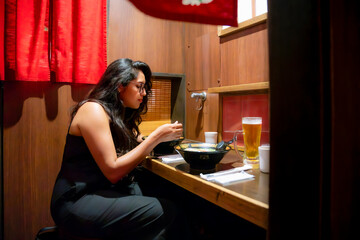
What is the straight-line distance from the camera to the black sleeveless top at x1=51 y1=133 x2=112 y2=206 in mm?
1414

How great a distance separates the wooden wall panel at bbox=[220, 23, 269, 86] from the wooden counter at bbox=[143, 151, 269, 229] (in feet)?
2.82

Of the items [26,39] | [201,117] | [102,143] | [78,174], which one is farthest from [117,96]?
[201,117]

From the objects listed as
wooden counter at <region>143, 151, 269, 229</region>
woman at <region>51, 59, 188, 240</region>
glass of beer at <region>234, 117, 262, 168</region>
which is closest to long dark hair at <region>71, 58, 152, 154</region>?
woman at <region>51, 59, 188, 240</region>

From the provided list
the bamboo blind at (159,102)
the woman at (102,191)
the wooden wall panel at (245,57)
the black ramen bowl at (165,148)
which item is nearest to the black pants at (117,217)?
the woman at (102,191)

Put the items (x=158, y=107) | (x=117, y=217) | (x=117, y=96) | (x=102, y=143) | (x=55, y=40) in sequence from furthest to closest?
(x=158, y=107) → (x=55, y=40) → (x=117, y=96) → (x=102, y=143) → (x=117, y=217)

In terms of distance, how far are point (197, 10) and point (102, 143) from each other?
0.99m

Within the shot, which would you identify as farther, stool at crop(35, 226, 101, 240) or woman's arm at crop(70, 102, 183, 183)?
woman's arm at crop(70, 102, 183, 183)

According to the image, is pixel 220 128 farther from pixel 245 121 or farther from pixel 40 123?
pixel 40 123

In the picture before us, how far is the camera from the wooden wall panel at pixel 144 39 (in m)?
2.63

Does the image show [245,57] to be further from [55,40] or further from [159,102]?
[55,40]

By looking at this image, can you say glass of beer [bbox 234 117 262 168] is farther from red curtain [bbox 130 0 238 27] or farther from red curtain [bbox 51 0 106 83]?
red curtain [bbox 51 0 106 83]

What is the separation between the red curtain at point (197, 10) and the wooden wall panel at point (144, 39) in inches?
49.2

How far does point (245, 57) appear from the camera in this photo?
7.04 ft

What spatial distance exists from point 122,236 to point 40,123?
1.50 meters
